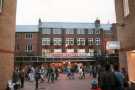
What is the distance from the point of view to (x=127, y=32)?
13398mm

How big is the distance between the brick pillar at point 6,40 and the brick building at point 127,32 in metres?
7.12

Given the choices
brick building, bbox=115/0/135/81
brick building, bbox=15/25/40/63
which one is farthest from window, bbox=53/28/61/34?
brick building, bbox=115/0/135/81

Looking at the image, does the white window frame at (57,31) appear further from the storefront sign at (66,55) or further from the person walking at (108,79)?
the person walking at (108,79)

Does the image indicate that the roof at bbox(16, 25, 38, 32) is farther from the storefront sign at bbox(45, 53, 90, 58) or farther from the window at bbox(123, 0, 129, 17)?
the window at bbox(123, 0, 129, 17)

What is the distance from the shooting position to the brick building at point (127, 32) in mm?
12547

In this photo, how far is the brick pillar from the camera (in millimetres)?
15172

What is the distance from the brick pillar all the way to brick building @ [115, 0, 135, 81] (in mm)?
7120

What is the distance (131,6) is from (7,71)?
8.96 meters

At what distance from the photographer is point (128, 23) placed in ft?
43.3

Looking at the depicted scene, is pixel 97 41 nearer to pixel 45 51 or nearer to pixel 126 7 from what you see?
pixel 45 51

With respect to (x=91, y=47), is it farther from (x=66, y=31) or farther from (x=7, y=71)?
(x=7, y=71)

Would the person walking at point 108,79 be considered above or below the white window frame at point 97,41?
below

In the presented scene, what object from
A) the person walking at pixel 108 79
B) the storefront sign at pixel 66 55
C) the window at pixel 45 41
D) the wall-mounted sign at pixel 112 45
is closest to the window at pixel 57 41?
the window at pixel 45 41

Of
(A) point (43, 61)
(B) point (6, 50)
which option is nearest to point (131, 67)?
(B) point (6, 50)
